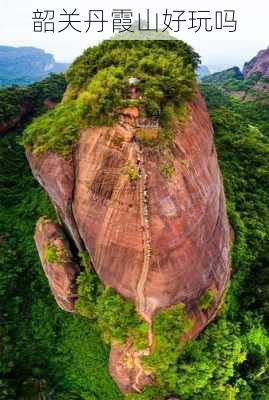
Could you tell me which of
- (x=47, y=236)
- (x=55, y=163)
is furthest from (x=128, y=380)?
(x=55, y=163)

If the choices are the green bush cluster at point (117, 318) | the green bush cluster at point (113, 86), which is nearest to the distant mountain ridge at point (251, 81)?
the green bush cluster at point (113, 86)

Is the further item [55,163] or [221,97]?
[221,97]

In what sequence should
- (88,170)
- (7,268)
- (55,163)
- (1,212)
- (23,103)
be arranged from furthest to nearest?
(23,103)
(1,212)
(7,268)
(55,163)
(88,170)

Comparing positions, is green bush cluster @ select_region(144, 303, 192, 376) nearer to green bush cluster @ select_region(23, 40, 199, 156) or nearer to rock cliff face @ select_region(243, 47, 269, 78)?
green bush cluster @ select_region(23, 40, 199, 156)

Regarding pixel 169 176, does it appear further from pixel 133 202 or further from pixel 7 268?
pixel 7 268

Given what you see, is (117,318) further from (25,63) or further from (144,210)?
(25,63)
